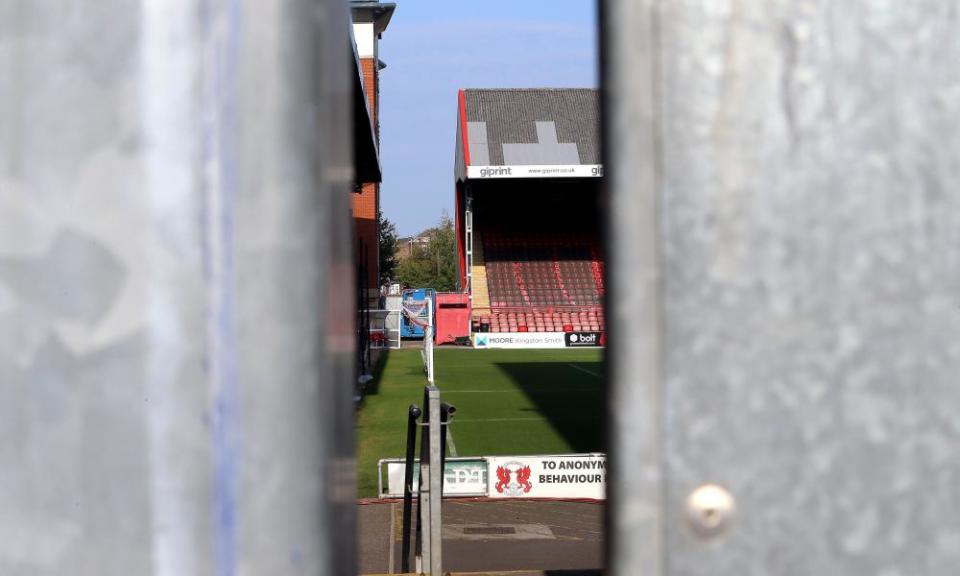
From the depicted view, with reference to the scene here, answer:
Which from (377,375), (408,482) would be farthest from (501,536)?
(377,375)

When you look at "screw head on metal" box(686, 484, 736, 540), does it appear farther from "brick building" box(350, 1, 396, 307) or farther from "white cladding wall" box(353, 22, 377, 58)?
"white cladding wall" box(353, 22, 377, 58)

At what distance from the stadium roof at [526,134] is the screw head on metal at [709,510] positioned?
3823 cm

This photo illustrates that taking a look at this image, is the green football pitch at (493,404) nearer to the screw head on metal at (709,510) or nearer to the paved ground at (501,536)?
the paved ground at (501,536)

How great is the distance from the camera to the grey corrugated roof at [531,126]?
40.7m

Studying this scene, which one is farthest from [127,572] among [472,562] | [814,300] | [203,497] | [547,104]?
[547,104]

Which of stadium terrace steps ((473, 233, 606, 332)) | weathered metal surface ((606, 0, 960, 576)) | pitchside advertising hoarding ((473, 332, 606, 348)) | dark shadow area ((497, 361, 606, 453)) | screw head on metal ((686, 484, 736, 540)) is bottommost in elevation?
dark shadow area ((497, 361, 606, 453))

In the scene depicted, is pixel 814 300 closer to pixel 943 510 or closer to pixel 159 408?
pixel 943 510

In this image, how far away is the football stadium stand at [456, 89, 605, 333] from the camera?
4059 cm

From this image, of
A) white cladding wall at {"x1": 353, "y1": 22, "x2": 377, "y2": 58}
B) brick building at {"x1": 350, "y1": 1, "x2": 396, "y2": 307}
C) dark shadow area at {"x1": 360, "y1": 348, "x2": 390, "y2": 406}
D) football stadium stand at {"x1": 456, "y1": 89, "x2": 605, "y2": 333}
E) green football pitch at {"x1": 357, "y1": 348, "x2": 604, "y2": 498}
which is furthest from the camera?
white cladding wall at {"x1": 353, "y1": 22, "x2": 377, "y2": 58}

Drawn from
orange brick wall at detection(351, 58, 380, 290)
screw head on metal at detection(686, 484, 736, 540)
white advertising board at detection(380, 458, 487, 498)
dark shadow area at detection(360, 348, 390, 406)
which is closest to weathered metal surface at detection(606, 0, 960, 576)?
screw head on metal at detection(686, 484, 736, 540)

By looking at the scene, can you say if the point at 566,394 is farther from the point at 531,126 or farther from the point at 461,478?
the point at 531,126

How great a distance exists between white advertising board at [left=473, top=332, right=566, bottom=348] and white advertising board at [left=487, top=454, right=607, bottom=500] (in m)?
25.2

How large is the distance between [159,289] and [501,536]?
1156 cm

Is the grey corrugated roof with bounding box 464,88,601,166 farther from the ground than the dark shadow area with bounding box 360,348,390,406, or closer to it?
farther from the ground
